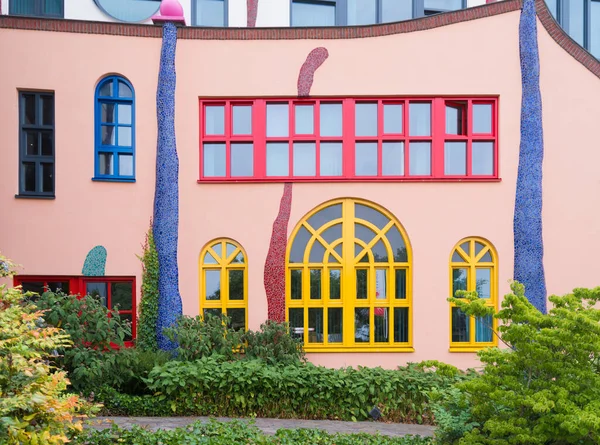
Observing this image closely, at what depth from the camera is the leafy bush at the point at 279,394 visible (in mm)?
7840

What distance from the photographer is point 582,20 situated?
475 inches

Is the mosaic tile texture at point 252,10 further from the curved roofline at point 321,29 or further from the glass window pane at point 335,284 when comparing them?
the glass window pane at point 335,284

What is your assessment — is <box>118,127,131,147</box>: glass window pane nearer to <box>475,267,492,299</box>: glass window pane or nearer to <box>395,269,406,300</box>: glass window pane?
<box>395,269,406,300</box>: glass window pane

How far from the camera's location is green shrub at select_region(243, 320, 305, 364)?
8.87 meters

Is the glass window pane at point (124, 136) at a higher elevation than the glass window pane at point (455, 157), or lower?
higher

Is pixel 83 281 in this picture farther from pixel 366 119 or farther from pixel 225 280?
pixel 366 119

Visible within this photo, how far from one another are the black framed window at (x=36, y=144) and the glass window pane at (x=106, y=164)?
0.97m

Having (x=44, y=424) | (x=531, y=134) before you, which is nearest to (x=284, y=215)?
(x=531, y=134)

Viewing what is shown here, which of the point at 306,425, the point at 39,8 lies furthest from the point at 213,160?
the point at 39,8

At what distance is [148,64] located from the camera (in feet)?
32.2

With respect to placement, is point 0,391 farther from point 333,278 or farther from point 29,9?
point 29,9

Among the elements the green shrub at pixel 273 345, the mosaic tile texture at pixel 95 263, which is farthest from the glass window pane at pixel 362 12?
the mosaic tile texture at pixel 95 263

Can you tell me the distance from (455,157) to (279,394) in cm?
601

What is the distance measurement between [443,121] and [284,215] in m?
3.88
